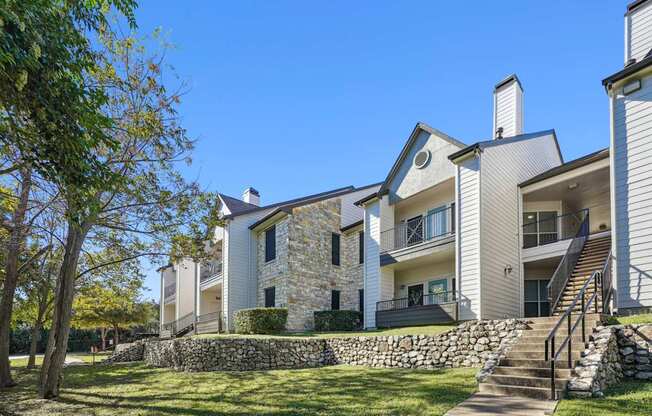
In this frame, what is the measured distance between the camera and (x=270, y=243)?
2520cm

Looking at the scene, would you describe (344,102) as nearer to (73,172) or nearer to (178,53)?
(178,53)

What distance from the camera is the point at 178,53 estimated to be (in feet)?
42.2

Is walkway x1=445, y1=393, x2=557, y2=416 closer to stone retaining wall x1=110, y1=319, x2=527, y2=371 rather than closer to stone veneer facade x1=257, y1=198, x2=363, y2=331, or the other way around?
stone retaining wall x1=110, y1=319, x2=527, y2=371

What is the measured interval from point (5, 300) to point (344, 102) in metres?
14.0

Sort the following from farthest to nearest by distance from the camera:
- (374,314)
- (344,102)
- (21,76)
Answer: (374,314) < (344,102) < (21,76)

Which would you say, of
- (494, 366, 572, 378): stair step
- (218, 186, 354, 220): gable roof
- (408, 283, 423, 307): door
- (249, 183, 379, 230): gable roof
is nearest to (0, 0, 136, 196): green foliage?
(494, 366, 572, 378): stair step

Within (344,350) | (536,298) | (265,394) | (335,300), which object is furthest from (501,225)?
(335,300)

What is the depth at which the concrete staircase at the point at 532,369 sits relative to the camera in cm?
843

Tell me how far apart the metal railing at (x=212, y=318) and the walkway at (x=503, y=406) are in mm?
18213

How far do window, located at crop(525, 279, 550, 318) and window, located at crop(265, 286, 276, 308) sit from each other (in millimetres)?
Answer: 12082

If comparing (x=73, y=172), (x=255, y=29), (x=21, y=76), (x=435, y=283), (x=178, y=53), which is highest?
(x=255, y=29)

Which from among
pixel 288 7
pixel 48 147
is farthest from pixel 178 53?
pixel 48 147

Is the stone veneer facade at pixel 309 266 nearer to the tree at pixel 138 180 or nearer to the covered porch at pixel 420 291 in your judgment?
the covered porch at pixel 420 291

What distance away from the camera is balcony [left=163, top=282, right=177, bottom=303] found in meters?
35.5
